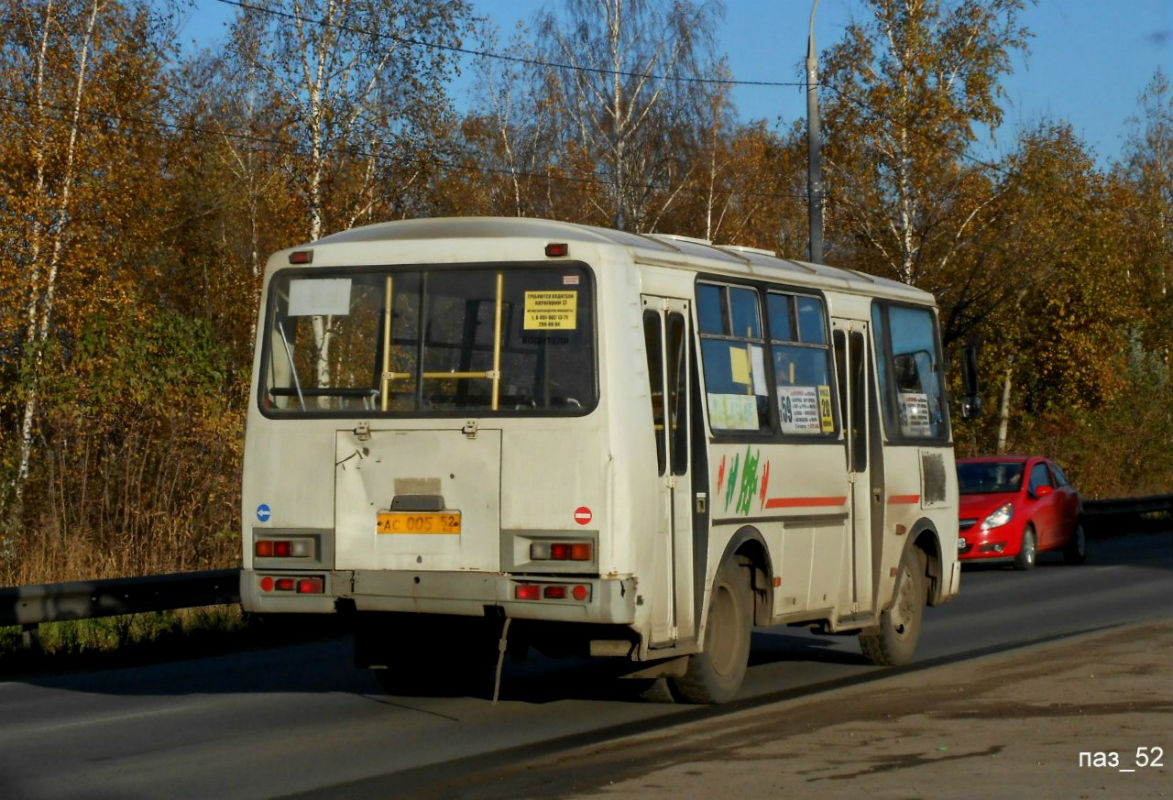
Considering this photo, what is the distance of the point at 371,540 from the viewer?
1043cm

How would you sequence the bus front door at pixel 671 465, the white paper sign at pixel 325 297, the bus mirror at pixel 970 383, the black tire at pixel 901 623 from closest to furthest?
1. the bus front door at pixel 671 465
2. the white paper sign at pixel 325 297
3. the black tire at pixel 901 623
4. the bus mirror at pixel 970 383

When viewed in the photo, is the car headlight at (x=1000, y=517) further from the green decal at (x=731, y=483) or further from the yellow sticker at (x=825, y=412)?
the green decal at (x=731, y=483)

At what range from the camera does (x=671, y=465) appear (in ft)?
34.7

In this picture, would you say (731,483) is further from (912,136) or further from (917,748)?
(912,136)

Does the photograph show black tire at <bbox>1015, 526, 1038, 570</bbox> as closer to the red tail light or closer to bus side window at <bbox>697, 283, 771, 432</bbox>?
bus side window at <bbox>697, 283, 771, 432</bbox>

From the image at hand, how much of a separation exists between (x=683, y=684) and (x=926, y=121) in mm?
33986

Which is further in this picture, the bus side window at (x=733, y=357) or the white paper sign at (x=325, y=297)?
the bus side window at (x=733, y=357)

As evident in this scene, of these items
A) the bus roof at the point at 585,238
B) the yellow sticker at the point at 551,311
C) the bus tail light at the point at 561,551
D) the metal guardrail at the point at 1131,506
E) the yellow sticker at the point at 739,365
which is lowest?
the bus tail light at the point at 561,551

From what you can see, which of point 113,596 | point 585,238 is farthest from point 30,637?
point 585,238

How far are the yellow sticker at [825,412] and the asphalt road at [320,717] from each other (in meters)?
1.76

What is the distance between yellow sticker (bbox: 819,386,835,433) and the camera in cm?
1270

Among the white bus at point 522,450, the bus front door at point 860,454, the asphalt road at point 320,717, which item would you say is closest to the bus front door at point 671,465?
the white bus at point 522,450

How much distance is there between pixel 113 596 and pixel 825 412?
233 inches

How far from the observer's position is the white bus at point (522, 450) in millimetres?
10055
